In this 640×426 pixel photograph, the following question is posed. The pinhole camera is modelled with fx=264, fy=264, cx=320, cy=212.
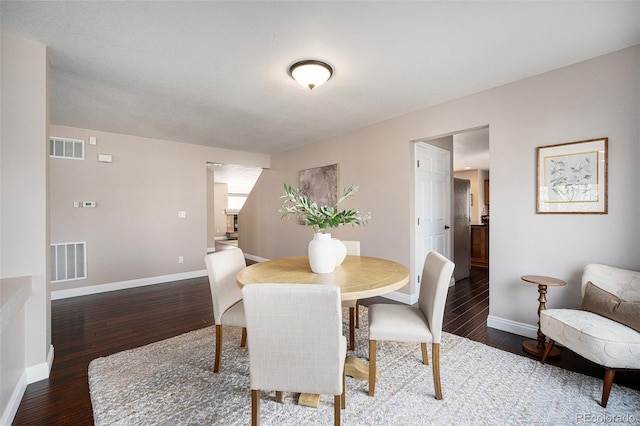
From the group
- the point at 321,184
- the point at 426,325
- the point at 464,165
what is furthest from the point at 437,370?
the point at 464,165

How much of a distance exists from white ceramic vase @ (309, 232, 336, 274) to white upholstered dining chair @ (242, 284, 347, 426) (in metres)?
0.65

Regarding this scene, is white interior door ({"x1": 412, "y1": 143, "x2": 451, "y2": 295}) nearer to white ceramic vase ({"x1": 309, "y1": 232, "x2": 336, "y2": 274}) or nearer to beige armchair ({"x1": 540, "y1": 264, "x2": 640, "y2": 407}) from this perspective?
beige armchair ({"x1": 540, "y1": 264, "x2": 640, "y2": 407})

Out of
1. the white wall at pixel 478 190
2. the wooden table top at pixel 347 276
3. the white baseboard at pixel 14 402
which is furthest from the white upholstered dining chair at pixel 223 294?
the white wall at pixel 478 190

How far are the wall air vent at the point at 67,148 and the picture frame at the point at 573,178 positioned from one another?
19.0 ft

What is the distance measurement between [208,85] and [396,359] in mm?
3021

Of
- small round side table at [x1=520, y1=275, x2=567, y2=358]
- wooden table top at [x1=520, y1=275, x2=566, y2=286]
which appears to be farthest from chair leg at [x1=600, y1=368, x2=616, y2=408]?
wooden table top at [x1=520, y1=275, x2=566, y2=286]

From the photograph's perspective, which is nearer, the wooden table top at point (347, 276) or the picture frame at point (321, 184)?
the wooden table top at point (347, 276)

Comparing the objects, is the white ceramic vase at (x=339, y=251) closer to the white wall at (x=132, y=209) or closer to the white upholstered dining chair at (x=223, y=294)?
the white upholstered dining chair at (x=223, y=294)

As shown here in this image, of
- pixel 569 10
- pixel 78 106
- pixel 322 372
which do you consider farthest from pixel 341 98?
pixel 78 106

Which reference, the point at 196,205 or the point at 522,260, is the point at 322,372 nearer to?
the point at 522,260

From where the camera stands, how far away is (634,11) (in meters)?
1.66

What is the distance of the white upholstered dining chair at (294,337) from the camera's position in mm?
1179

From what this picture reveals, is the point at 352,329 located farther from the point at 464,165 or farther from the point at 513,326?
the point at 464,165

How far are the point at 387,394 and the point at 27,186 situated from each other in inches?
113
